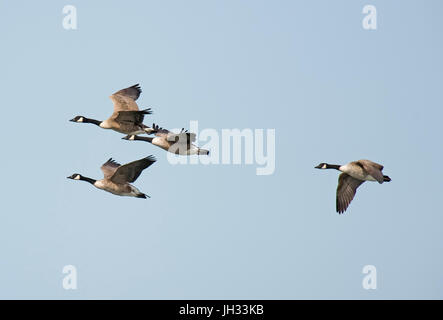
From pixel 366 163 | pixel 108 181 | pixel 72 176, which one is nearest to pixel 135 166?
pixel 108 181

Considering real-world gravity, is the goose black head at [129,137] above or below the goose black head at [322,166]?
above

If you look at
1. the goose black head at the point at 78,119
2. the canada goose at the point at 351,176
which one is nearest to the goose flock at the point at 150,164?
the canada goose at the point at 351,176

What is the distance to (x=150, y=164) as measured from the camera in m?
A: 20.2

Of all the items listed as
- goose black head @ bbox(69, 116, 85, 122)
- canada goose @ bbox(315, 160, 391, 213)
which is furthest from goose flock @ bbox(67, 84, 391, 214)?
goose black head @ bbox(69, 116, 85, 122)

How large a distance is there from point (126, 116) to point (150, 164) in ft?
5.61

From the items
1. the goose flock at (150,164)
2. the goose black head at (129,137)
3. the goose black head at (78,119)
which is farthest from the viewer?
the goose black head at (78,119)

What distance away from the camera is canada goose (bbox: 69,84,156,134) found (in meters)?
21.3

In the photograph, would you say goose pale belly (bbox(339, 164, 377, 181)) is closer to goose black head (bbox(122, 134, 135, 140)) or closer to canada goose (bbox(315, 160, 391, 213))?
canada goose (bbox(315, 160, 391, 213))

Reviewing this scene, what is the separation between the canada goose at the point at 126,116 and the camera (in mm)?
21312

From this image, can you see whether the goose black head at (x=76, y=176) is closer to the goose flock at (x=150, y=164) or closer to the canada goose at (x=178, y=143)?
the goose flock at (x=150, y=164)

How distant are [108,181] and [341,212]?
5192 mm
